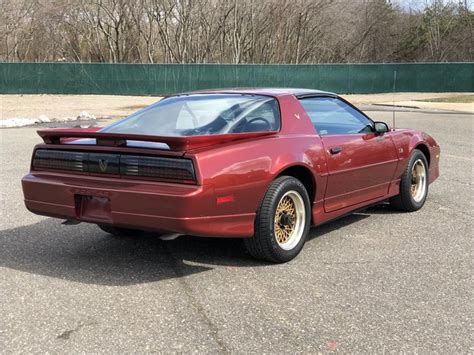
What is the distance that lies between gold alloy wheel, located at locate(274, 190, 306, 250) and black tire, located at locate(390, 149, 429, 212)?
76.4 inches

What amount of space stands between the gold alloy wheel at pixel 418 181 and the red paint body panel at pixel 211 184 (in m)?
1.48

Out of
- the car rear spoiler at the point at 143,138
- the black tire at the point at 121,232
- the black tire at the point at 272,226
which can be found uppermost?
the car rear spoiler at the point at 143,138

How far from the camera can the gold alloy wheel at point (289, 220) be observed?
4559 millimetres

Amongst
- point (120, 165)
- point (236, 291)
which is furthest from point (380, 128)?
point (120, 165)

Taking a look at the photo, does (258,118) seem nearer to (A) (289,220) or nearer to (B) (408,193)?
(A) (289,220)

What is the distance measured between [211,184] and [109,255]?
1.42m

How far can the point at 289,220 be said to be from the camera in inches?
183

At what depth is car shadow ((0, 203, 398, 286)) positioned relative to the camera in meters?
4.37

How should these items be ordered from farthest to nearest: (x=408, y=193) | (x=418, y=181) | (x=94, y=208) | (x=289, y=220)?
(x=418, y=181), (x=408, y=193), (x=289, y=220), (x=94, y=208)

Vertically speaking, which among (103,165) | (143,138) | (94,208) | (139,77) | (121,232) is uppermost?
(139,77)

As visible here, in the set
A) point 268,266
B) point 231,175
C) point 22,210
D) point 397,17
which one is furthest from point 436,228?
point 397,17

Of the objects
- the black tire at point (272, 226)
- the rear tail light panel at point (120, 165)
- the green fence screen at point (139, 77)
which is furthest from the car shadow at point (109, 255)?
the green fence screen at point (139, 77)

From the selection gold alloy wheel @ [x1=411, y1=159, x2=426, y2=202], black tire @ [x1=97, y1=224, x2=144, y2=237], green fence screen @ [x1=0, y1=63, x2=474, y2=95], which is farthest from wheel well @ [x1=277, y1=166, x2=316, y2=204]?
green fence screen @ [x1=0, y1=63, x2=474, y2=95]

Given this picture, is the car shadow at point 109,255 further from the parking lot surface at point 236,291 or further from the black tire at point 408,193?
the black tire at point 408,193
